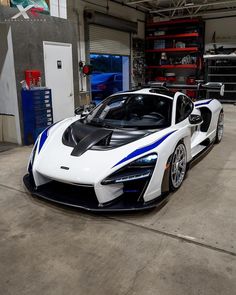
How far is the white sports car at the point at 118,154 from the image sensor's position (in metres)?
2.55

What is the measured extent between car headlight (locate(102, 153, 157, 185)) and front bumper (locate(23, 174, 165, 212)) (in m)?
0.20

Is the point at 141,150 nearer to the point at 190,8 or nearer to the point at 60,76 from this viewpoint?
the point at 60,76

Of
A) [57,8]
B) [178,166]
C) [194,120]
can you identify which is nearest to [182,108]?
[194,120]

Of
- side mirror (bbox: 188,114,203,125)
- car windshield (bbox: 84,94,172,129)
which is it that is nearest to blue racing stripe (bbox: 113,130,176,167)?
car windshield (bbox: 84,94,172,129)

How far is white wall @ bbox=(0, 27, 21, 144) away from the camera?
16.8 ft

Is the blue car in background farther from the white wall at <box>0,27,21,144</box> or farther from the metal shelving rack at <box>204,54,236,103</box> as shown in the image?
the white wall at <box>0,27,21,144</box>

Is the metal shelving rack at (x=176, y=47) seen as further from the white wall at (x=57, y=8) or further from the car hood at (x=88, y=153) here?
the car hood at (x=88, y=153)

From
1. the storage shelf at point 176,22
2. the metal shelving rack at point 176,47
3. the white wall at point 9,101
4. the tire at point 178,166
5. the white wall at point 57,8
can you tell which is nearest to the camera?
the tire at point 178,166

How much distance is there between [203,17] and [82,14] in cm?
530

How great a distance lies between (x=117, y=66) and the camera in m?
11.1

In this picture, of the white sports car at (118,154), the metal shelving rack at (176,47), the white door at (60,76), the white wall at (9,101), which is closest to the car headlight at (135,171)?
the white sports car at (118,154)

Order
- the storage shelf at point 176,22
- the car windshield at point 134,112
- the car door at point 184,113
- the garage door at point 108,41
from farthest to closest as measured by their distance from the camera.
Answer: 1. the storage shelf at point 176,22
2. the garage door at point 108,41
3. the car door at point 184,113
4. the car windshield at point 134,112

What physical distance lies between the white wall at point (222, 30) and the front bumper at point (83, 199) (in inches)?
410

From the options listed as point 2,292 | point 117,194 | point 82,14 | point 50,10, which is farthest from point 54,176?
point 82,14
